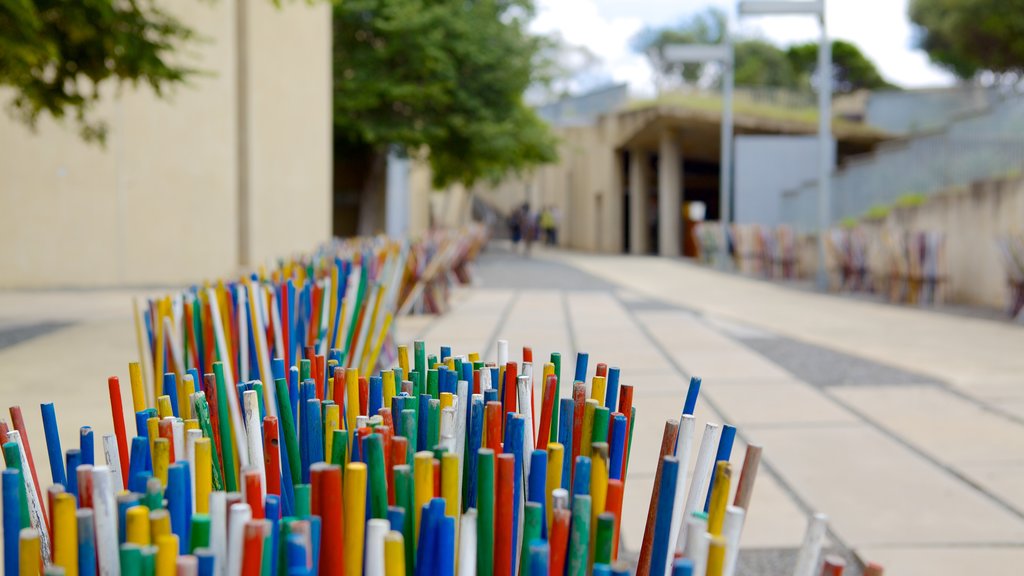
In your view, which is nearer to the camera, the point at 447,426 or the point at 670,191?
the point at 447,426

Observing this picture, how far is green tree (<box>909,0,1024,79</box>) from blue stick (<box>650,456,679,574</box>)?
116 feet

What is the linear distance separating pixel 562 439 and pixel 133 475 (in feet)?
2.15

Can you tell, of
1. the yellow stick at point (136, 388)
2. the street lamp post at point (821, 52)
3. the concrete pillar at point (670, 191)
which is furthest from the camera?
the concrete pillar at point (670, 191)

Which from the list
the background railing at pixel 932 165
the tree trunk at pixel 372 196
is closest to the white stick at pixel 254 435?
the background railing at pixel 932 165

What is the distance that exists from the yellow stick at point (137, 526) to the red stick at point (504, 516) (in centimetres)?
44

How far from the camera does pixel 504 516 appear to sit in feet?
4.34

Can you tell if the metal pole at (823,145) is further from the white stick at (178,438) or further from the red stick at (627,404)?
the white stick at (178,438)

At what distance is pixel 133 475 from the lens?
1377mm

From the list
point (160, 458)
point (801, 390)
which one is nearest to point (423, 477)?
point (160, 458)

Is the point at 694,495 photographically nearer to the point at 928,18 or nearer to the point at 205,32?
the point at 205,32

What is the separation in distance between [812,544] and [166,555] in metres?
0.75

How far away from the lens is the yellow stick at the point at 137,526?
1.10 meters

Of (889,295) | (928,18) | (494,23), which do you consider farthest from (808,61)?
(889,295)

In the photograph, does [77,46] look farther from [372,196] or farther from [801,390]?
[372,196]
